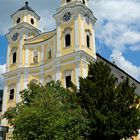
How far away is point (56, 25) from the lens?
4584 centimetres

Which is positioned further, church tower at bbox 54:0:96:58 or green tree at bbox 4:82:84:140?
church tower at bbox 54:0:96:58

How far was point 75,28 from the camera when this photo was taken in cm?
4341

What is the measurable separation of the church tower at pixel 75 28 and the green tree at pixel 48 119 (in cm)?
1303

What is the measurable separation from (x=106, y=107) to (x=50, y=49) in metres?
17.3

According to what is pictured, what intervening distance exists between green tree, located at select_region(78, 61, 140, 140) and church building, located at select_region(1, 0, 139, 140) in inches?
294

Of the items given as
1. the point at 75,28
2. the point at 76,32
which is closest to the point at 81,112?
the point at 76,32

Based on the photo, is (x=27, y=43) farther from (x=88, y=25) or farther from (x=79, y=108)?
(x=79, y=108)

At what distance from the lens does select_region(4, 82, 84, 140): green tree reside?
2616cm

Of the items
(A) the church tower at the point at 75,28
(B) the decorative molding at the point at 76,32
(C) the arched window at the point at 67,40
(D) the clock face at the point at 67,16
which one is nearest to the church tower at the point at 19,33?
(A) the church tower at the point at 75,28

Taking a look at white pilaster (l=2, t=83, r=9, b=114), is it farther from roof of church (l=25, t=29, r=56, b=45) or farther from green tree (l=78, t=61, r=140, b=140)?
green tree (l=78, t=61, r=140, b=140)

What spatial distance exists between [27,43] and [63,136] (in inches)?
996

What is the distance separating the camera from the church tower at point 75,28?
42875mm

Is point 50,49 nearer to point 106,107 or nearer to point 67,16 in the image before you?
point 67,16

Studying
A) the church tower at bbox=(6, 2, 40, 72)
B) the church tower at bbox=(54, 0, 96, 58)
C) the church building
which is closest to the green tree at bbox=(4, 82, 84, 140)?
the church building
